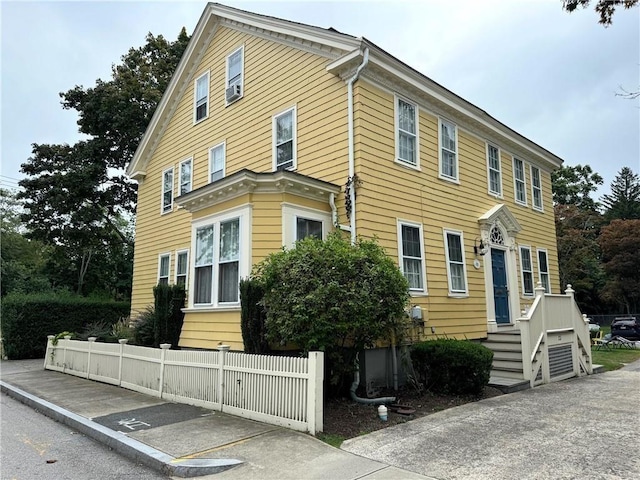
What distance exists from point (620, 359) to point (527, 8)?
475 inches

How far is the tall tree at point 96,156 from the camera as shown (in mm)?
21531

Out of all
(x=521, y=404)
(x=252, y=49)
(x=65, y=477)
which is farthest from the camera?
(x=252, y=49)

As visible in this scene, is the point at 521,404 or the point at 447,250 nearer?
the point at 521,404

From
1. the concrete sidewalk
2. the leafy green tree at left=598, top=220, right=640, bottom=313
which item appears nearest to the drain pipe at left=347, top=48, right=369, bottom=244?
the concrete sidewalk

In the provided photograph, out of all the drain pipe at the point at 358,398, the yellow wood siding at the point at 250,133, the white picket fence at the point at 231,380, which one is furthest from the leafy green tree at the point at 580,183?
the white picket fence at the point at 231,380

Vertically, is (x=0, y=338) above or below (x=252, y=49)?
below

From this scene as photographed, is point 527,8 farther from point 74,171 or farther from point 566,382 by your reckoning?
point 74,171

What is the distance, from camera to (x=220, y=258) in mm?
9539

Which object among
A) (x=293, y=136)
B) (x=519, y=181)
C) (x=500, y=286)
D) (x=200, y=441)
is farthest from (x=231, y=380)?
(x=519, y=181)

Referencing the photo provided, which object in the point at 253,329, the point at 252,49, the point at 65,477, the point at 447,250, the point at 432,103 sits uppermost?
the point at 252,49

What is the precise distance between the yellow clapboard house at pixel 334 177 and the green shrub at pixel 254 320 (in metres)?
0.85

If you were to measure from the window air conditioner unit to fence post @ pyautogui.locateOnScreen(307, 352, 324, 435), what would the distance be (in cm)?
922

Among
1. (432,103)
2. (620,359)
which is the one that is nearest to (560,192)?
(620,359)

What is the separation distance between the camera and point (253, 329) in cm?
786
